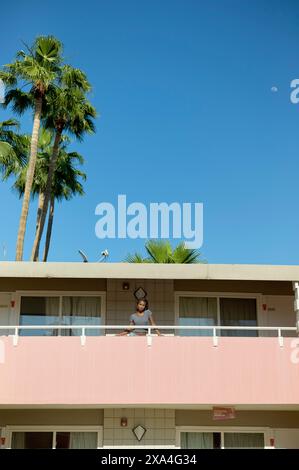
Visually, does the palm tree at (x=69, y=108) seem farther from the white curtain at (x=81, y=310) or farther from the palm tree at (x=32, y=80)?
the white curtain at (x=81, y=310)

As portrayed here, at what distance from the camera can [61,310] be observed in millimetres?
18297

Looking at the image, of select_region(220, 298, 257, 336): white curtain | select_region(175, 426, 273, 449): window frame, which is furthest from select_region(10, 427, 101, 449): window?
select_region(220, 298, 257, 336): white curtain

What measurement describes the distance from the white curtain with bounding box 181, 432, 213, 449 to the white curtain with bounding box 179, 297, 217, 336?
2481 mm

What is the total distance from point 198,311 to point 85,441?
167 inches

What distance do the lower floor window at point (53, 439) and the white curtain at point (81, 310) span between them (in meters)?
2.72

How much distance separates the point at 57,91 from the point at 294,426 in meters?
17.9

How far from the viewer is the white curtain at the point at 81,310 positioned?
59.8 ft

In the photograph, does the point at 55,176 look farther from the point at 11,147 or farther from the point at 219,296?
the point at 219,296

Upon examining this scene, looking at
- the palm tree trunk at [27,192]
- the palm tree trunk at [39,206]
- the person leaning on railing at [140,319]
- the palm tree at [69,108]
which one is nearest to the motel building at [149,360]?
the person leaning on railing at [140,319]

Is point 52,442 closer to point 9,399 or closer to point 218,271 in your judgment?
point 9,399

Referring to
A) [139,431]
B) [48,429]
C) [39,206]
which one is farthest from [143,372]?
[39,206]
